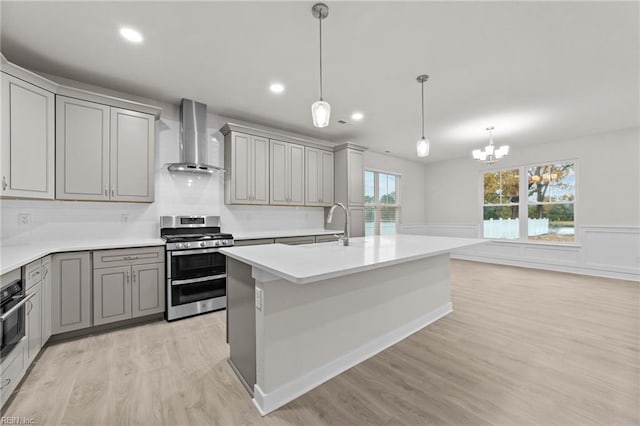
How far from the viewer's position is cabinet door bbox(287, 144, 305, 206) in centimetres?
436

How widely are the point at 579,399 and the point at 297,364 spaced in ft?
6.00

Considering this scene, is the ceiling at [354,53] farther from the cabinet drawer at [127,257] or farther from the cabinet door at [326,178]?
the cabinet drawer at [127,257]

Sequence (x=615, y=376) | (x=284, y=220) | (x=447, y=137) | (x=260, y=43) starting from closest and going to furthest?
1. (x=615, y=376)
2. (x=260, y=43)
3. (x=284, y=220)
4. (x=447, y=137)

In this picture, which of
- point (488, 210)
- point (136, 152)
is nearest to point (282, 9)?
point (136, 152)

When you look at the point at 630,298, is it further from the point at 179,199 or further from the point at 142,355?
the point at 179,199

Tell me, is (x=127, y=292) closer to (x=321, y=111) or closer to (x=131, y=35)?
(x=131, y=35)

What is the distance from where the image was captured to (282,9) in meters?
1.95

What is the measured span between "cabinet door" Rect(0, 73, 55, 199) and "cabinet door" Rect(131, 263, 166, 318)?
1.11m

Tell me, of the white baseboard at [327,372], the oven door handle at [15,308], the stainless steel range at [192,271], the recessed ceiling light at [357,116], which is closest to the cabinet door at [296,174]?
the recessed ceiling light at [357,116]

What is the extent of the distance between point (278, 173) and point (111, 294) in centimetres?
257

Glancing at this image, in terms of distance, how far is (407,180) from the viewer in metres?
7.21

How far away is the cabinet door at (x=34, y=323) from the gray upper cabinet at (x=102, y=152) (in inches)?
42.0

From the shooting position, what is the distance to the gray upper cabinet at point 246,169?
380cm

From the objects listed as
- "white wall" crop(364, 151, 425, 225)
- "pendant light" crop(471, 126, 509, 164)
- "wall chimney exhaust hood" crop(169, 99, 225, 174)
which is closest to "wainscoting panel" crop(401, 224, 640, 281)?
"pendant light" crop(471, 126, 509, 164)
